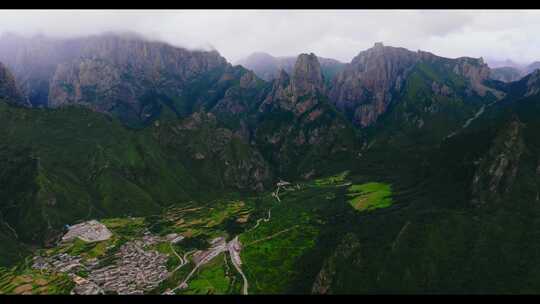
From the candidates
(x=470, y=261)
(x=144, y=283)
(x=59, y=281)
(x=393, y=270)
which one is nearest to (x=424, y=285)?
(x=393, y=270)

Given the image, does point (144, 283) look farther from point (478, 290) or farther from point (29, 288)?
point (478, 290)

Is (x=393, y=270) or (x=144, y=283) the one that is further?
(x=144, y=283)

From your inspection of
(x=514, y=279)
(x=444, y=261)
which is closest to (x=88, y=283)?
(x=444, y=261)
